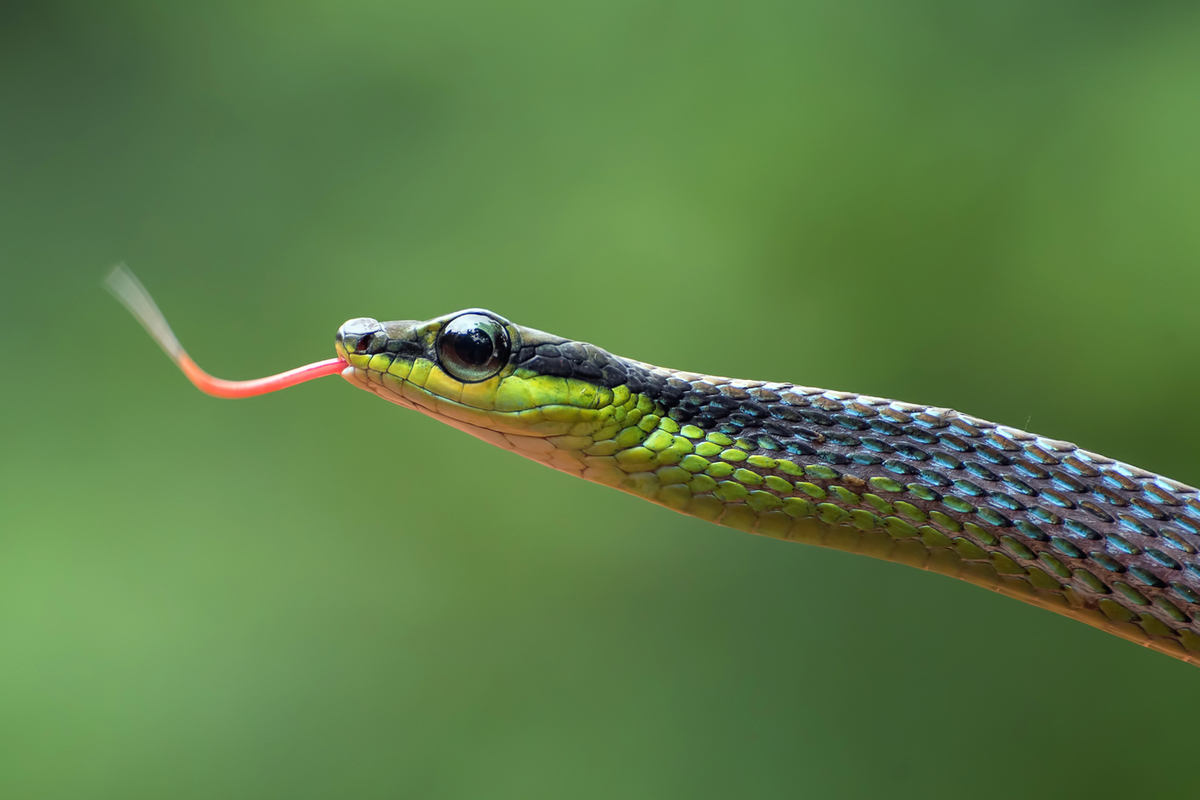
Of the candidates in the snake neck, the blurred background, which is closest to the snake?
the snake neck

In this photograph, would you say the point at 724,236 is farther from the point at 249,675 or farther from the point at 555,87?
the point at 249,675

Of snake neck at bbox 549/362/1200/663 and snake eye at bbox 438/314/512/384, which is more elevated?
snake eye at bbox 438/314/512/384

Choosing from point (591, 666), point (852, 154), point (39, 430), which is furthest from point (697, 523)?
point (39, 430)

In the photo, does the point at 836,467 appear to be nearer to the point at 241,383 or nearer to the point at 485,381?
the point at 485,381

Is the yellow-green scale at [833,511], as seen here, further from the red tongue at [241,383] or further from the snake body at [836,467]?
the red tongue at [241,383]

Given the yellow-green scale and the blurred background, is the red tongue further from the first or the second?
the blurred background

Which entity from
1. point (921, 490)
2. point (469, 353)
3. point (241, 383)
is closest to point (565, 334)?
point (469, 353)
